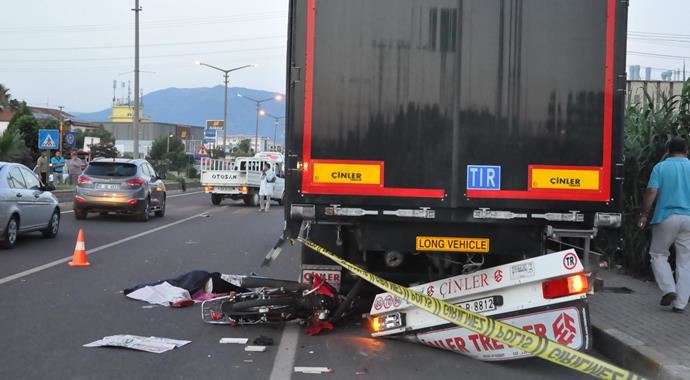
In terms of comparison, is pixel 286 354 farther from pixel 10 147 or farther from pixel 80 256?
pixel 10 147

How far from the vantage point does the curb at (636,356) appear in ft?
16.7

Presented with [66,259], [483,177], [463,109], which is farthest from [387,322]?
[66,259]

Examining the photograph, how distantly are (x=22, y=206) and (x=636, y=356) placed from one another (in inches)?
419

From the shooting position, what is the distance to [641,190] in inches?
387

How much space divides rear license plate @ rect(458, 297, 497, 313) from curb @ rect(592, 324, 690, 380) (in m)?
1.19

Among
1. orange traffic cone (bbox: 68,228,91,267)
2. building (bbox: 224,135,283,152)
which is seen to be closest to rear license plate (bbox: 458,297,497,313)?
orange traffic cone (bbox: 68,228,91,267)

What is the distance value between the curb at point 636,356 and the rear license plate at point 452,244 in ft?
4.42

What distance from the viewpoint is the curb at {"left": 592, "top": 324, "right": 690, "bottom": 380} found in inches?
200

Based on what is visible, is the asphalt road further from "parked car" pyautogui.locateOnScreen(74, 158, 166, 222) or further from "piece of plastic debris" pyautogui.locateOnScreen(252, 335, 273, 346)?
"parked car" pyautogui.locateOnScreen(74, 158, 166, 222)

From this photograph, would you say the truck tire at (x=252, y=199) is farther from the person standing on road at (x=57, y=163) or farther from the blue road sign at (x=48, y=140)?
the blue road sign at (x=48, y=140)

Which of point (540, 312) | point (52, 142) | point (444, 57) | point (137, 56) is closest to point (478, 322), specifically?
point (540, 312)

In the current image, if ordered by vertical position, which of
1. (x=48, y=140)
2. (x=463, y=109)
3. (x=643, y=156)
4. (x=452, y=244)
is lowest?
(x=452, y=244)

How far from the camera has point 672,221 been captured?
709 cm

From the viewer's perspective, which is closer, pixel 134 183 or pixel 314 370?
pixel 314 370
